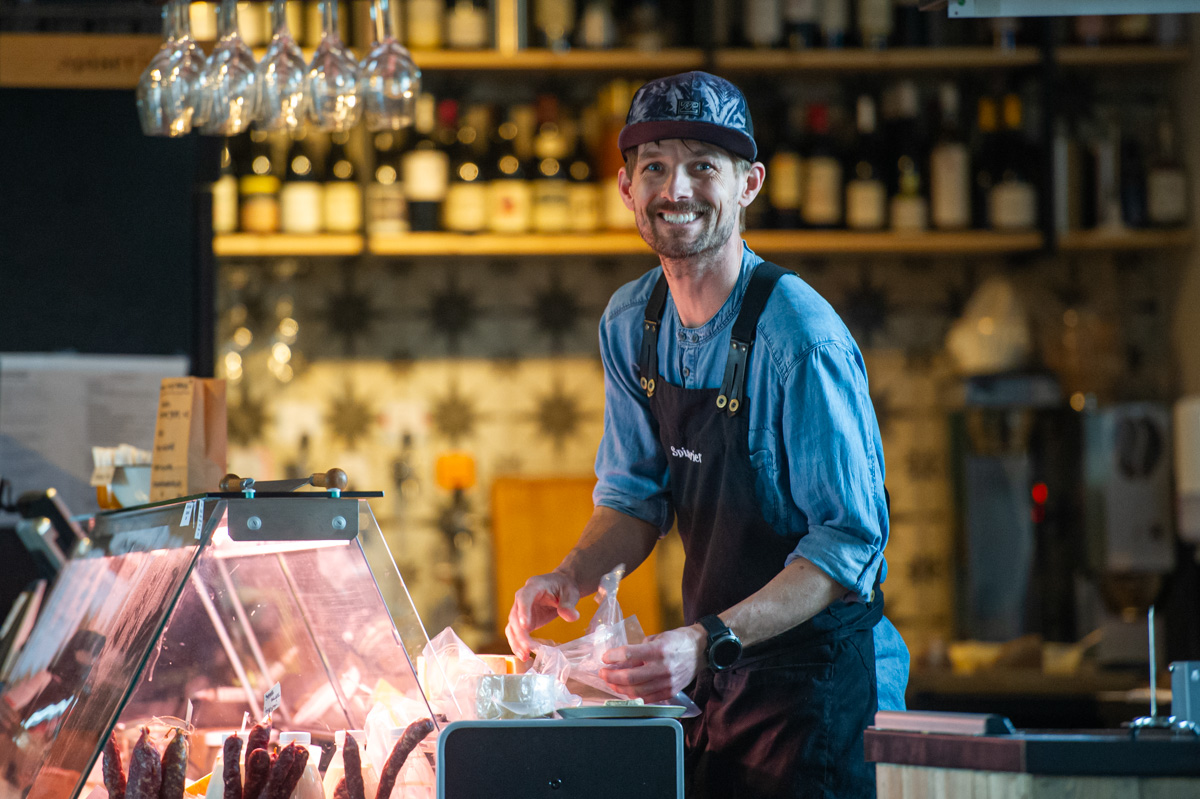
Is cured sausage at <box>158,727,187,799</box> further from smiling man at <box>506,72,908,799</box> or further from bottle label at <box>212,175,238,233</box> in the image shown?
bottle label at <box>212,175,238,233</box>

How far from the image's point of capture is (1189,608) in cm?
332

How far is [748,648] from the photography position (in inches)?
54.8

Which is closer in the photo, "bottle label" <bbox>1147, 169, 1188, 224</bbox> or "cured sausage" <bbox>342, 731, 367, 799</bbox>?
"cured sausage" <bbox>342, 731, 367, 799</bbox>

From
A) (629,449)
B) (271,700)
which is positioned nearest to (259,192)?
(629,449)

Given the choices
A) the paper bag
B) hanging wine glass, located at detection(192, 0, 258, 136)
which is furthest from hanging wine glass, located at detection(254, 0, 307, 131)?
the paper bag

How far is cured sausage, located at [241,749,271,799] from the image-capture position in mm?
1132

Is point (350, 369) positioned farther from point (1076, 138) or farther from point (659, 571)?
point (1076, 138)

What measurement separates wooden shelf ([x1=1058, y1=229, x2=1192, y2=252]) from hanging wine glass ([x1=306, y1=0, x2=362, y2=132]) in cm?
217

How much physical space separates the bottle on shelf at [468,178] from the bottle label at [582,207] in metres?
0.25

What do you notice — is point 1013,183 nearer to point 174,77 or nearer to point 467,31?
point 467,31

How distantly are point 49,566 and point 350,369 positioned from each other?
2024 mm

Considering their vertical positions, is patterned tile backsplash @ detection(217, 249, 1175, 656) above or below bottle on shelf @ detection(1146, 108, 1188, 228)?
below

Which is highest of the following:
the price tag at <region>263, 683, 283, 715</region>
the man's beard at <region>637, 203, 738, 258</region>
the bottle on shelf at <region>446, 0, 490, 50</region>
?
the bottle on shelf at <region>446, 0, 490, 50</region>

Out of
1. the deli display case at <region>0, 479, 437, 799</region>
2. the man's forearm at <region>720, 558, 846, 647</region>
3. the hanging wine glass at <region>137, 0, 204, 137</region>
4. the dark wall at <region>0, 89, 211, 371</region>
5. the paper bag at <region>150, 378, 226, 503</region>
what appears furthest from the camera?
the dark wall at <region>0, 89, 211, 371</region>
